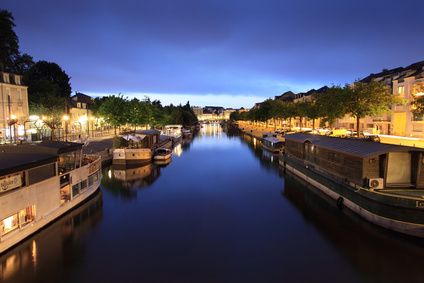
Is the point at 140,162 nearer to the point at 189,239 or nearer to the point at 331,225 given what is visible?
the point at 189,239

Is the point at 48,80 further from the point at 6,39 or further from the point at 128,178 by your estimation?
the point at 128,178

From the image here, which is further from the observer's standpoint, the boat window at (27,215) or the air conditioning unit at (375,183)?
the air conditioning unit at (375,183)

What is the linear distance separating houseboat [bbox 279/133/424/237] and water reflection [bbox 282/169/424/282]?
2.23 feet

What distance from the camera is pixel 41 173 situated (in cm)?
1602

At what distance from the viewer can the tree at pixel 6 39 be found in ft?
170

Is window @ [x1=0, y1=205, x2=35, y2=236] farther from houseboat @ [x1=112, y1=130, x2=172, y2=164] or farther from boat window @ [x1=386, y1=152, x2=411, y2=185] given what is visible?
houseboat @ [x1=112, y1=130, x2=172, y2=164]

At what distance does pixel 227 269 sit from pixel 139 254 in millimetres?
5070

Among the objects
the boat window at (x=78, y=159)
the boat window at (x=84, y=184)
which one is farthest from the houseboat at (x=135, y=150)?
the boat window at (x=84, y=184)

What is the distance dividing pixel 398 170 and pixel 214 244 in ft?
43.7

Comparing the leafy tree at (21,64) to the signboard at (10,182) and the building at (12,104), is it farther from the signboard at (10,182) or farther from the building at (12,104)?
the signboard at (10,182)

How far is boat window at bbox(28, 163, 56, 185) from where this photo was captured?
15.1 meters

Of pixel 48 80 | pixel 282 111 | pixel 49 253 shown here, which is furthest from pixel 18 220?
pixel 282 111

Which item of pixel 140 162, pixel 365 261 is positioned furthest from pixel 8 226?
pixel 140 162

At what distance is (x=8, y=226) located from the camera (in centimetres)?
1390
